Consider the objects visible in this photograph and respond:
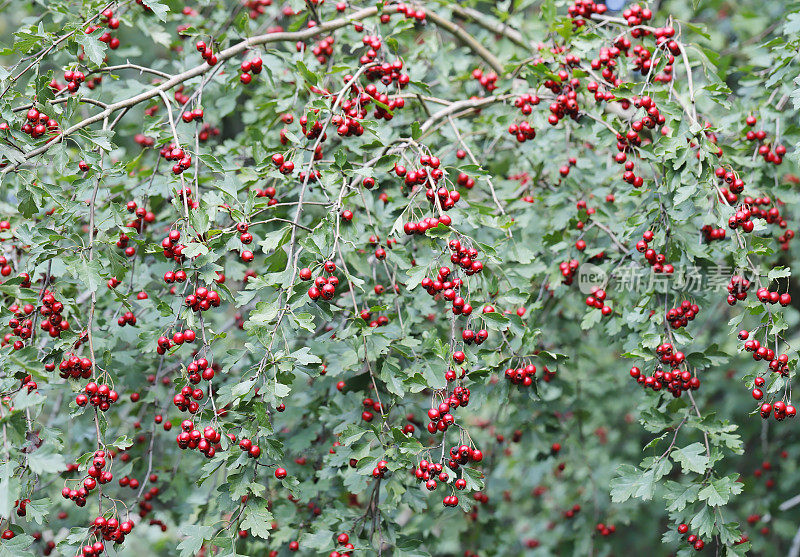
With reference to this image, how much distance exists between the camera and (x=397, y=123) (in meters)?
3.45

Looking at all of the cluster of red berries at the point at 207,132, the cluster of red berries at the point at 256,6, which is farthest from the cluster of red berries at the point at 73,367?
the cluster of red berries at the point at 256,6

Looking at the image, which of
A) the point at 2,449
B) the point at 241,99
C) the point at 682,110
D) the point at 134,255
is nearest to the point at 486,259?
the point at 682,110

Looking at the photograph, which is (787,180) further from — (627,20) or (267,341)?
(267,341)

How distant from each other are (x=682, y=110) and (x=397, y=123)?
1397 mm

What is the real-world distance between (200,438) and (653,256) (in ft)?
5.38

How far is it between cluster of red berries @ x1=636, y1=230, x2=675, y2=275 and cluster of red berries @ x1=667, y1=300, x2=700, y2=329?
14cm

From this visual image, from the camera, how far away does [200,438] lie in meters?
2.01

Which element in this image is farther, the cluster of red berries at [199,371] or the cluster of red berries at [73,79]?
the cluster of red berries at [73,79]

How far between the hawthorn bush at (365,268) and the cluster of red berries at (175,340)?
1cm

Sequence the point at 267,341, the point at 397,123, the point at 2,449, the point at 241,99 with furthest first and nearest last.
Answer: the point at 241,99
the point at 397,123
the point at 267,341
the point at 2,449

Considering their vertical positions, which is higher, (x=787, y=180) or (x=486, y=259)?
(x=486, y=259)

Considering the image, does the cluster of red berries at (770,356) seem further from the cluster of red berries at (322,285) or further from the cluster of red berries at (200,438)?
the cluster of red berries at (200,438)

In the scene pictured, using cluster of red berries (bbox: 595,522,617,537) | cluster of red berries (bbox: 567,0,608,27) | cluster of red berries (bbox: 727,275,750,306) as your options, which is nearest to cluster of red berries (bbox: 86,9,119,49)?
cluster of red berries (bbox: 567,0,608,27)

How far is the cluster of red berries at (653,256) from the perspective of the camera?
8.04 ft
